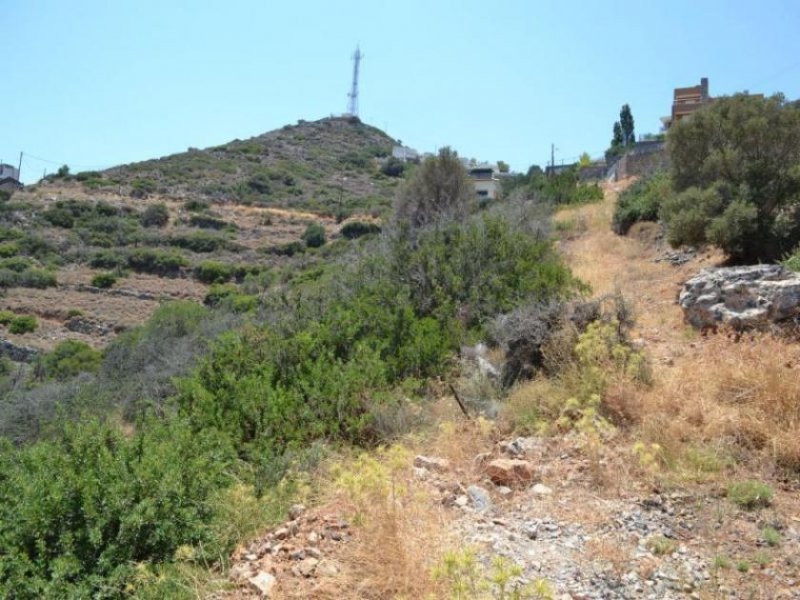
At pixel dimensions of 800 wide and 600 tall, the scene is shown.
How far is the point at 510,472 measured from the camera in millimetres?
4348

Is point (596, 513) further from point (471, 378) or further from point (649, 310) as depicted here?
point (649, 310)

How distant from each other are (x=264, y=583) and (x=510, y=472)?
1.78 metres

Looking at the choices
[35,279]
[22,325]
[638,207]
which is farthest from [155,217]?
[638,207]

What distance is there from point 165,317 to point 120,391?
4876 millimetres

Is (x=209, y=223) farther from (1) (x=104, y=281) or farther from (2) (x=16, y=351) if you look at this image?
(2) (x=16, y=351)

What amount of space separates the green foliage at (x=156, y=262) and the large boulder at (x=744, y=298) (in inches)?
1123

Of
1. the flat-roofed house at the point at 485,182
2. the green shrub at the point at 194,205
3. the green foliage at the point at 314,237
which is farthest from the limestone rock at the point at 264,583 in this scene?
the green shrub at the point at 194,205

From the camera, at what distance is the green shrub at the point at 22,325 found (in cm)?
2398

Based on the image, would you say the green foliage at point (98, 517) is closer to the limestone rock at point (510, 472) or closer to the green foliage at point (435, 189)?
the limestone rock at point (510, 472)

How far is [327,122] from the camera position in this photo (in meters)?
71.0

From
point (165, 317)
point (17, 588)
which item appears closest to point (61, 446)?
point (17, 588)

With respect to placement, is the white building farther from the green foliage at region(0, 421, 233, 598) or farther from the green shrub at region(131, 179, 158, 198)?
the green foliage at region(0, 421, 233, 598)

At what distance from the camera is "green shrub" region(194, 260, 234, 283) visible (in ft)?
102

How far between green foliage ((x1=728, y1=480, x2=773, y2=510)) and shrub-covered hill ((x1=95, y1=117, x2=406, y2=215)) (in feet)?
128
